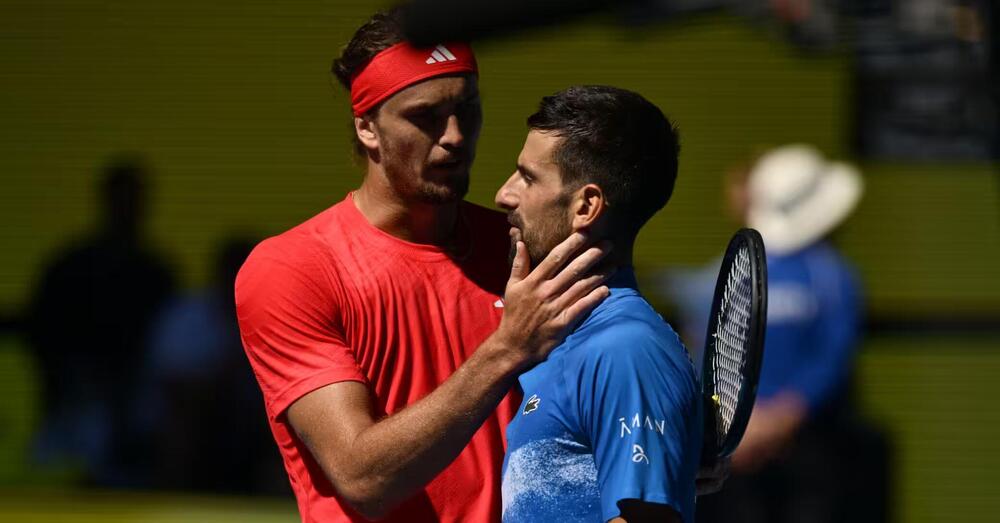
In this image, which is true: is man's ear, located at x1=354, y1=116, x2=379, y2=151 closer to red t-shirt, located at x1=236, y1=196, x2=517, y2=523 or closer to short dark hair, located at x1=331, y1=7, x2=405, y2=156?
short dark hair, located at x1=331, y1=7, x2=405, y2=156

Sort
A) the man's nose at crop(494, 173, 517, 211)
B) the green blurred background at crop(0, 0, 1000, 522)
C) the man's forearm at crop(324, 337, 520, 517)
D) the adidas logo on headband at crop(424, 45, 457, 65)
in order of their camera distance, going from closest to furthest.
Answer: the man's forearm at crop(324, 337, 520, 517) < the man's nose at crop(494, 173, 517, 211) < the adidas logo on headband at crop(424, 45, 457, 65) < the green blurred background at crop(0, 0, 1000, 522)

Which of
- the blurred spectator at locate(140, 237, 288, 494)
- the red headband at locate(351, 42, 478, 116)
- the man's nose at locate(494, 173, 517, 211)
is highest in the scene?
the red headband at locate(351, 42, 478, 116)

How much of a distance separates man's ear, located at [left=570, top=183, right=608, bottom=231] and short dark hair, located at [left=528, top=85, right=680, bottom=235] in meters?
0.01

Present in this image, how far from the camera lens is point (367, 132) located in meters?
3.31

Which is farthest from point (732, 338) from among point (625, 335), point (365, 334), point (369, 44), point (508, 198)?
point (369, 44)

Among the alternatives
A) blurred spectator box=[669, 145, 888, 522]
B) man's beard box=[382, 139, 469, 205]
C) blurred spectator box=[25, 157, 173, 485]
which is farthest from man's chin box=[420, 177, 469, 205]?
blurred spectator box=[25, 157, 173, 485]

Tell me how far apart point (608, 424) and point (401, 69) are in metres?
0.98

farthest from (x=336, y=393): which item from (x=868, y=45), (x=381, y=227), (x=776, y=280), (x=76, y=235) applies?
(x=76, y=235)

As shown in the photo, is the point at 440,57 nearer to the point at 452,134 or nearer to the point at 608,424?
the point at 452,134

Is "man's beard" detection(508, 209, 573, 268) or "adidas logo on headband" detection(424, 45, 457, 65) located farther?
"adidas logo on headband" detection(424, 45, 457, 65)

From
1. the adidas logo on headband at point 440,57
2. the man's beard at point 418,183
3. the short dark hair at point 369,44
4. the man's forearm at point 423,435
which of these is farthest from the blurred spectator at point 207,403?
the man's forearm at point 423,435

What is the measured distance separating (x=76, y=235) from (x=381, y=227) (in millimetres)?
4260

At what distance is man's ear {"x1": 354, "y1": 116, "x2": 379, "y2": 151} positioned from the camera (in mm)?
3287

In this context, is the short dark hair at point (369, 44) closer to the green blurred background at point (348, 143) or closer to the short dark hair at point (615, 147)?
the short dark hair at point (615, 147)
